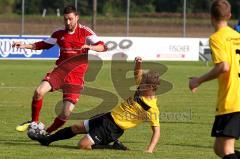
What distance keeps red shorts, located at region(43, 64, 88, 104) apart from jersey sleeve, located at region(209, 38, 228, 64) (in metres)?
4.48

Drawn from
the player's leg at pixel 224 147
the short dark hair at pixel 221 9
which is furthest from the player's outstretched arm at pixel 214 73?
the player's leg at pixel 224 147

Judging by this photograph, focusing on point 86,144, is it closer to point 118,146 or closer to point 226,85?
point 118,146

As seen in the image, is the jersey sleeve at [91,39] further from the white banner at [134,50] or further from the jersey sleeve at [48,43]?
the white banner at [134,50]

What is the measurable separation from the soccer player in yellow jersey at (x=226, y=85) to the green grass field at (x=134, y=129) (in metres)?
2.26

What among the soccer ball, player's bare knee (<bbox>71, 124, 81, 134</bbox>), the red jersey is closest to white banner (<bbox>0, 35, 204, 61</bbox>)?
the red jersey

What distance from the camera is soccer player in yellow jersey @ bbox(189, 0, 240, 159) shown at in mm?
7340

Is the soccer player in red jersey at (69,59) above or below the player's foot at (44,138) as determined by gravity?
above

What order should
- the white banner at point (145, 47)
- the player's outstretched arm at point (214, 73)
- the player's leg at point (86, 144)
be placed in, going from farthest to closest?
the white banner at point (145, 47) → the player's leg at point (86, 144) → the player's outstretched arm at point (214, 73)

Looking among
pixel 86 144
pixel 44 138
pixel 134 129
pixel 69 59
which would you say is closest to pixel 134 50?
pixel 134 129

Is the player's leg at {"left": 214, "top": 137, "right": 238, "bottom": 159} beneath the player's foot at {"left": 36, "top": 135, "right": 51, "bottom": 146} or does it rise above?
above

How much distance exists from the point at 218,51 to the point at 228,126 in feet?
2.49

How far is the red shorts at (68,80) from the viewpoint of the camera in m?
11.5

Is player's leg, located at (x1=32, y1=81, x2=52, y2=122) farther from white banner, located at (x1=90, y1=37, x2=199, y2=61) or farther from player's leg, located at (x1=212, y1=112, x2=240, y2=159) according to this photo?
white banner, located at (x1=90, y1=37, x2=199, y2=61)

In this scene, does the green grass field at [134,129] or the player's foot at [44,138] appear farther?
the player's foot at [44,138]
